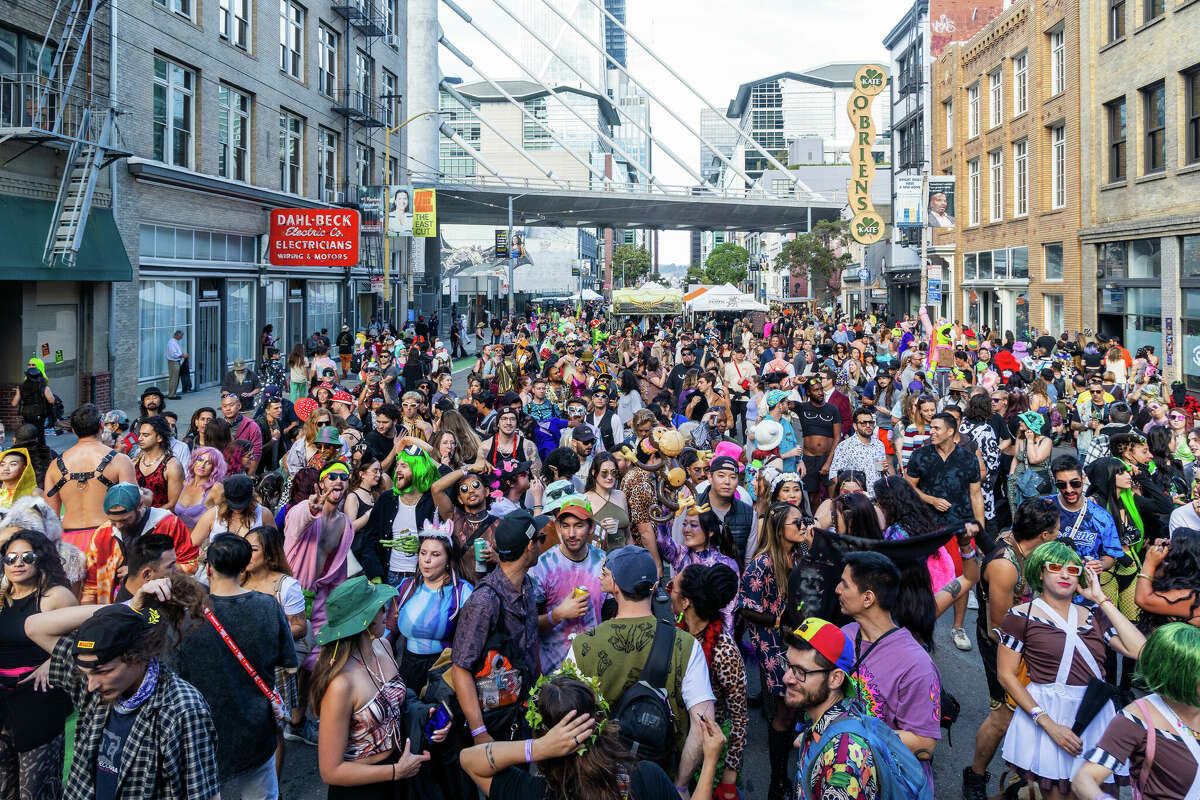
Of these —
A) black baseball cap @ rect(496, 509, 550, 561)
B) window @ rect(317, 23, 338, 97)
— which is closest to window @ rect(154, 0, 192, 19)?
window @ rect(317, 23, 338, 97)

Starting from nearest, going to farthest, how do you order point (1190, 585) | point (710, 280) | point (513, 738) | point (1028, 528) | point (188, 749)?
point (188, 749), point (513, 738), point (1190, 585), point (1028, 528), point (710, 280)

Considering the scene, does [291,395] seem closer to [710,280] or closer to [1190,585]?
[1190,585]

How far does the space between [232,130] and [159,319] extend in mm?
6825

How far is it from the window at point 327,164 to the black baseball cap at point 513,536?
31.5 meters

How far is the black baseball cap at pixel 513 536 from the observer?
4.54 metres

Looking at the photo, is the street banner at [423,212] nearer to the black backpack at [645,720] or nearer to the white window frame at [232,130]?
the white window frame at [232,130]

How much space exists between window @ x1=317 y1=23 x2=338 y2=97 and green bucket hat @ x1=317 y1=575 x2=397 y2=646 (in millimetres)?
32553

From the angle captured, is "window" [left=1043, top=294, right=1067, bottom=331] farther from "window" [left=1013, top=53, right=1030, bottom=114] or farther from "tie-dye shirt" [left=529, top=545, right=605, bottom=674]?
"tie-dye shirt" [left=529, top=545, right=605, bottom=674]

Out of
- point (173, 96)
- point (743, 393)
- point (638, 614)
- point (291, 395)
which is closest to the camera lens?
point (638, 614)

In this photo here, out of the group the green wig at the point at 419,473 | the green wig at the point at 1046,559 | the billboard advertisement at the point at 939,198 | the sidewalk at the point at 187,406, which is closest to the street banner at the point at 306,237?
the sidewalk at the point at 187,406

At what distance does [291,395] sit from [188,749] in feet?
45.8

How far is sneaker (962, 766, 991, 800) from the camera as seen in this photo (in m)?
4.93

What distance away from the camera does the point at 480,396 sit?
11.4 meters

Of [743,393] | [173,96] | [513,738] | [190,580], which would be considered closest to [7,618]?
[190,580]
